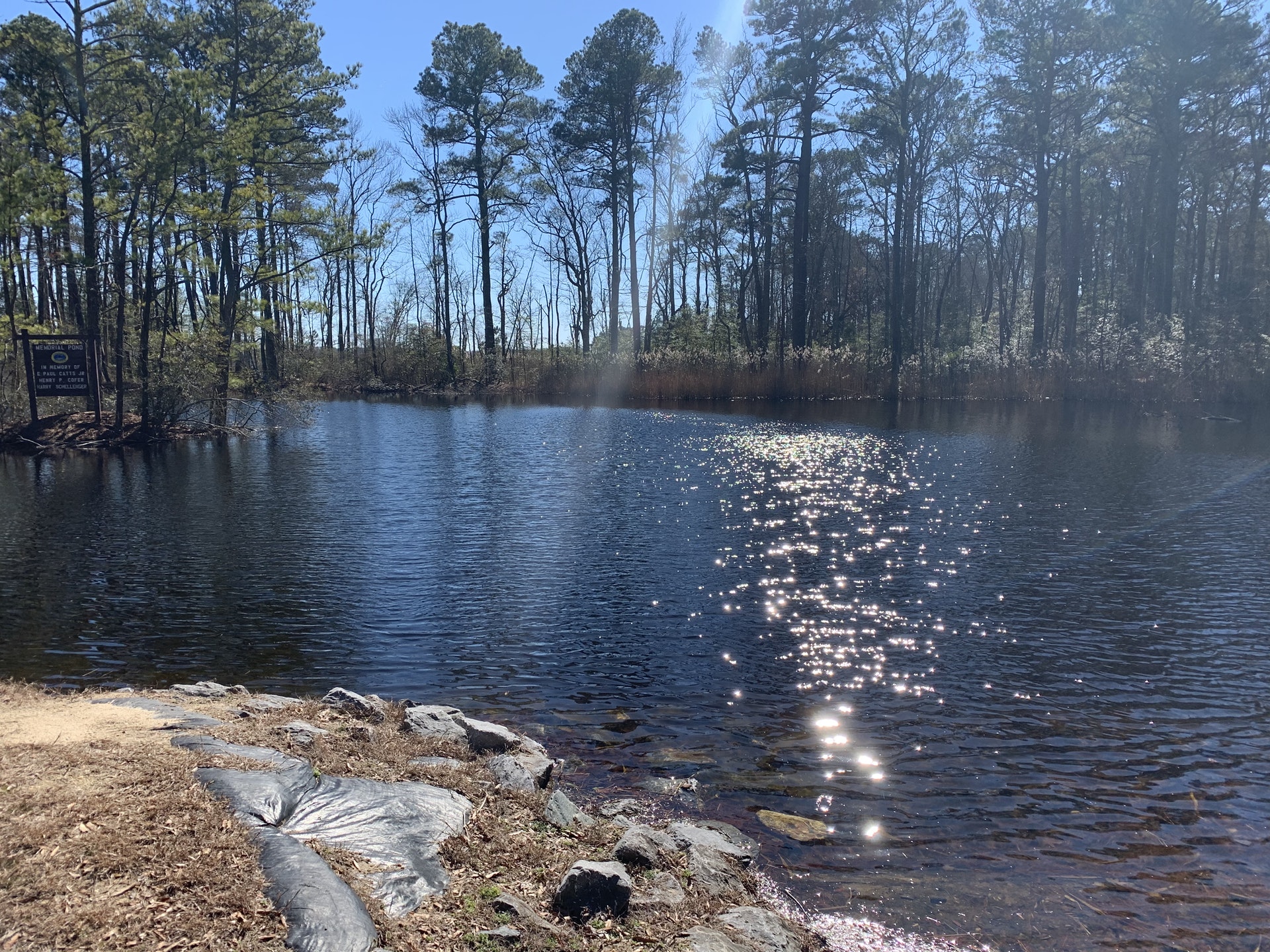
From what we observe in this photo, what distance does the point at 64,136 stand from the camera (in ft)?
69.2

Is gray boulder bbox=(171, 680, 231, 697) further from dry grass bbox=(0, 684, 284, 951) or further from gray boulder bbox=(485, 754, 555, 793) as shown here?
gray boulder bbox=(485, 754, 555, 793)

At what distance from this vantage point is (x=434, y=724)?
559 centimetres

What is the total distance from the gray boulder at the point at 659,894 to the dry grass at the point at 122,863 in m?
1.49

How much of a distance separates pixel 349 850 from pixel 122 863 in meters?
0.89

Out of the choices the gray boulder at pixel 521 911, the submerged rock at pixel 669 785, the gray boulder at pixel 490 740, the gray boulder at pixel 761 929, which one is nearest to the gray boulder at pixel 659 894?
the gray boulder at pixel 761 929

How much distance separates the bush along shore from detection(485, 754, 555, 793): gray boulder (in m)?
0.02

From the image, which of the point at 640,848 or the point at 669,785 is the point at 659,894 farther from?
the point at 669,785

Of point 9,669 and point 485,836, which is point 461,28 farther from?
point 485,836

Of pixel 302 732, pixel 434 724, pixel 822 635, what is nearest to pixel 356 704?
pixel 434 724

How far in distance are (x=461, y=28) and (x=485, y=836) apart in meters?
45.7

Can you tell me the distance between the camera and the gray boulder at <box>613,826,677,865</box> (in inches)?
152

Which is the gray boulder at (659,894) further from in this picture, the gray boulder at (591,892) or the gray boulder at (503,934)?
the gray boulder at (503,934)

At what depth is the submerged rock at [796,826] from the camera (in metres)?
4.73

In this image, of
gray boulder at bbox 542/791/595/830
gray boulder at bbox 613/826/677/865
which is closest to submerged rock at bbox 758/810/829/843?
gray boulder at bbox 613/826/677/865
